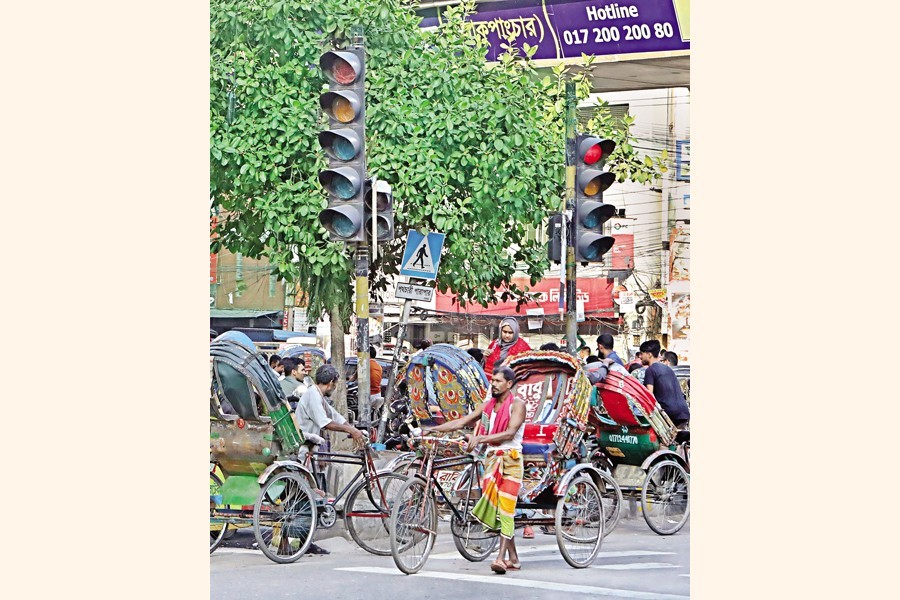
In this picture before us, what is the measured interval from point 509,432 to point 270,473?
1610 millimetres

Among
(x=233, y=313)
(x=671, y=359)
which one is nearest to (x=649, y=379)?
(x=671, y=359)

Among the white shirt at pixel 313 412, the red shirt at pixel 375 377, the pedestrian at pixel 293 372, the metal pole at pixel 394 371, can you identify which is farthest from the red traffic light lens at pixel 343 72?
the red shirt at pixel 375 377

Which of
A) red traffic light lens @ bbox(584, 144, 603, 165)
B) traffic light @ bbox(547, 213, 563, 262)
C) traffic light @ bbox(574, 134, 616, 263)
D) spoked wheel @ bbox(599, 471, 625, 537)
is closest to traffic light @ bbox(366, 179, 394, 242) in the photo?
traffic light @ bbox(547, 213, 563, 262)

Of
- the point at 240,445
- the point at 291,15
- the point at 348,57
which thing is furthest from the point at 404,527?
the point at 291,15

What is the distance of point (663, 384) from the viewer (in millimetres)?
9148

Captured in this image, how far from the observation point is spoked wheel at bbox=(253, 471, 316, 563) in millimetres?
7598

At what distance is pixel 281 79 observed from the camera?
33.2 feet

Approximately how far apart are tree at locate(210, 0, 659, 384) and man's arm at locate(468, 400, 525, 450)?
9.14 feet

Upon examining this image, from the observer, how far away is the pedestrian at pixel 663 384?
9094 mm

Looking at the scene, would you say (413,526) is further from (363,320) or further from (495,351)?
(495,351)

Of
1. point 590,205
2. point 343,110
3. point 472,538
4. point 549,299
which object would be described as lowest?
point 472,538

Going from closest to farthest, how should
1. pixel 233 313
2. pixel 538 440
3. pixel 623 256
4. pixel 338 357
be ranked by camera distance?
pixel 538 440
pixel 623 256
pixel 233 313
pixel 338 357

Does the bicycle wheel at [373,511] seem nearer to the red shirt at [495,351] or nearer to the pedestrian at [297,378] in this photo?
the pedestrian at [297,378]

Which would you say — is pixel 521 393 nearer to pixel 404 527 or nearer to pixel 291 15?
pixel 404 527
